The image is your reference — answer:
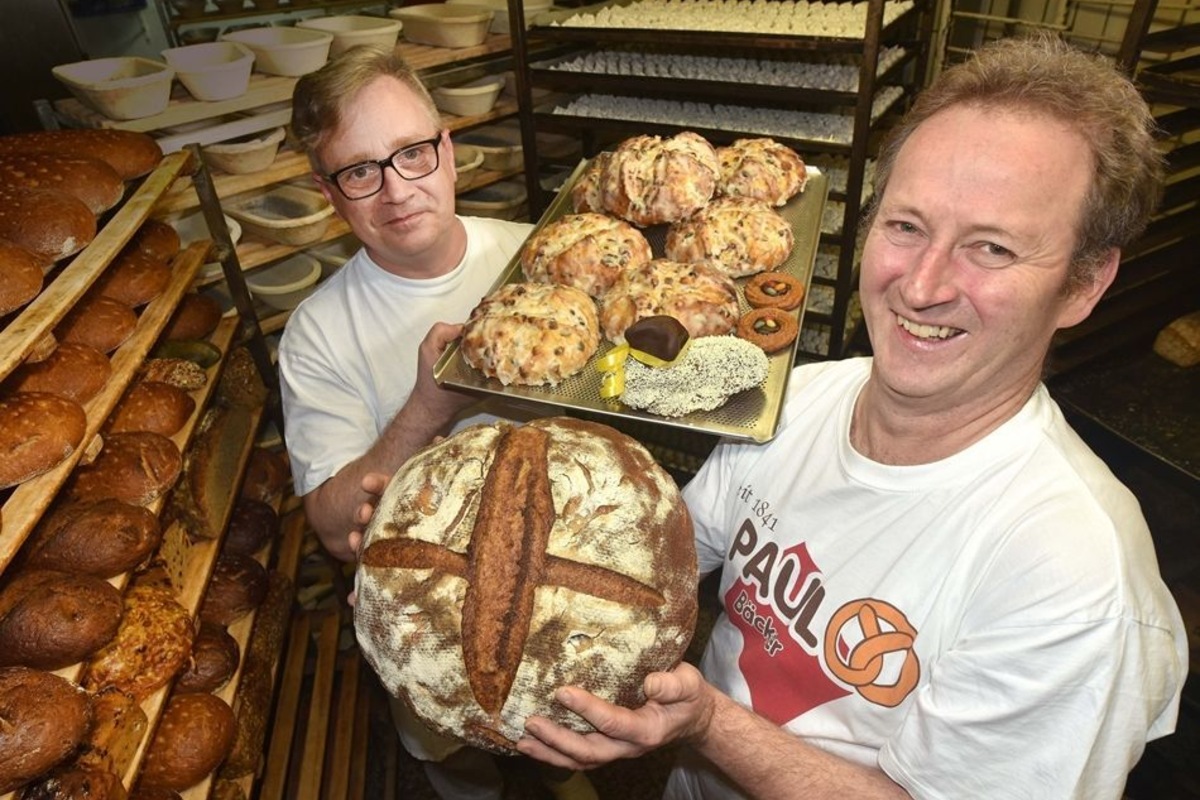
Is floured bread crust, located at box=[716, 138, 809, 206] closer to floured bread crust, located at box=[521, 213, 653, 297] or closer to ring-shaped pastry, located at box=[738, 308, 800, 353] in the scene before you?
floured bread crust, located at box=[521, 213, 653, 297]

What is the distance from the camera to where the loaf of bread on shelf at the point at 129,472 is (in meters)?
1.93

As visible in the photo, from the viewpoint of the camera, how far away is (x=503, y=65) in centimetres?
416

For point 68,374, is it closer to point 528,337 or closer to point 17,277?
point 17,277

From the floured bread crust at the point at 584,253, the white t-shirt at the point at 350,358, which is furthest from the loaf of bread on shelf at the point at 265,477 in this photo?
the floured bread crust at the point at 584,253

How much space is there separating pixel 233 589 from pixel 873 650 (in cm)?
205

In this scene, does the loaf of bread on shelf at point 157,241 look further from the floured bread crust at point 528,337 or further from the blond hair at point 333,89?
the floured bread crust at point 528,337

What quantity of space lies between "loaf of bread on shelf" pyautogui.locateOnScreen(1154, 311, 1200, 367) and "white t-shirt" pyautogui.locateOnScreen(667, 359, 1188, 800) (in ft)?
8.27

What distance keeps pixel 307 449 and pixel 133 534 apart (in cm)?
47

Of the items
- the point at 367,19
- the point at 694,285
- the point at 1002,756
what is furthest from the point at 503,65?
the point at 1002,756

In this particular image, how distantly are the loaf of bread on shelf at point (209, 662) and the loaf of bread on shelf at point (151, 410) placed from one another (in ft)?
2.05

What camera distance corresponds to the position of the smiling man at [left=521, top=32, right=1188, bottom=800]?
43.8 inches

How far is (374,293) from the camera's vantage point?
85.8 inches

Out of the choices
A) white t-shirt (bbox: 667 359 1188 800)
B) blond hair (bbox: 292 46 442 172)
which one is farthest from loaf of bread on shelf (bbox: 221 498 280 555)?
white t-shirt (bbox: 667 359 1188 800)

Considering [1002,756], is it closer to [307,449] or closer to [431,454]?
[431,454]
